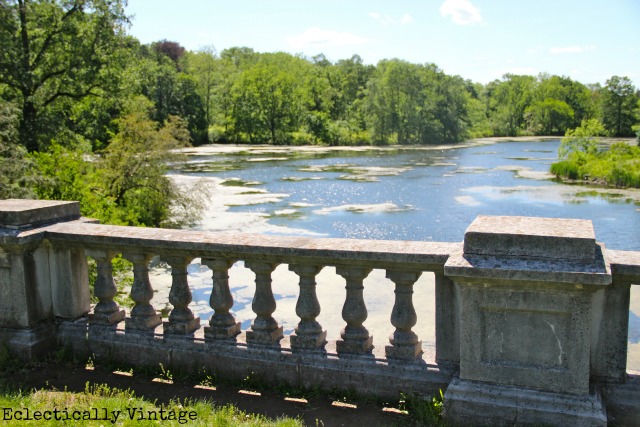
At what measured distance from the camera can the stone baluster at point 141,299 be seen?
429 centimetres

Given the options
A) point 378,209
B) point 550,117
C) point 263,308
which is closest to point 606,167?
point 378,209

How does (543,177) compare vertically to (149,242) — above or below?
below

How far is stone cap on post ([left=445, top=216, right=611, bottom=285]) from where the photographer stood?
300 centimetres

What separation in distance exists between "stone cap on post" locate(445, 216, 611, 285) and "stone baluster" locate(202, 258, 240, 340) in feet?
5.15

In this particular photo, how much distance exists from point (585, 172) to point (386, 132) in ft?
121

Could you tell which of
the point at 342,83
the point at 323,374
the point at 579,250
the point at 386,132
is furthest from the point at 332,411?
the point at 342,83

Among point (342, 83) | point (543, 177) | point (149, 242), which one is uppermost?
point (342, 83)

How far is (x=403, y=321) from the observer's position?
12.1 feet

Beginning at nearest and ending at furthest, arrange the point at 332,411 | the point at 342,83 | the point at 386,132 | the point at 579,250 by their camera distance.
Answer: the point at 579,250 → the point at 332,411 → the point at 386,132 → the point at 342,83

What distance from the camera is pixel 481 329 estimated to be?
3.26m

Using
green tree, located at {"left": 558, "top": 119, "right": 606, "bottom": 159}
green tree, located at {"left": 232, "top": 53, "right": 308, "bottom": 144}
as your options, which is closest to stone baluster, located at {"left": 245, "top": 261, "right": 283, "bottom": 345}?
green tree, located at {"left": 558, "top": 119, "right": 606, "bottom": 159}

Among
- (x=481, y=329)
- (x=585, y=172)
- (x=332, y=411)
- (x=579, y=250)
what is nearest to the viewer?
(x=579, y=250)

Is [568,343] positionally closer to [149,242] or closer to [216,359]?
[216,359]

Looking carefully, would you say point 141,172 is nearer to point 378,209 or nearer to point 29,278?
point 378,209
